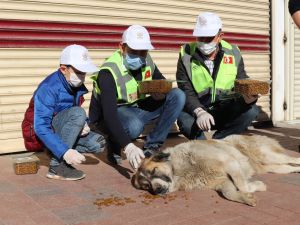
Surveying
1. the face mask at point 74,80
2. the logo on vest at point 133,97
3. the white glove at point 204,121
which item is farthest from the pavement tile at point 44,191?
the white glove at point 204,121

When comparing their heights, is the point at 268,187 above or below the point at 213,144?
below

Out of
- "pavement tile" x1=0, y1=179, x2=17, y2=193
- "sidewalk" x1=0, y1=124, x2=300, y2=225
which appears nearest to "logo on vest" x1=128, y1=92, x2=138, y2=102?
"sidewalk" x1=0, y1=124, x2=300, y2=225

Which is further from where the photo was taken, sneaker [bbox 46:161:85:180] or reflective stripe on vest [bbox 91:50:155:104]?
reflective stripe on vest [bbox 91:50:155:104]

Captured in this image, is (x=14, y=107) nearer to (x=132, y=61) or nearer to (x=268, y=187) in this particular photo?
(x=132, y=61)

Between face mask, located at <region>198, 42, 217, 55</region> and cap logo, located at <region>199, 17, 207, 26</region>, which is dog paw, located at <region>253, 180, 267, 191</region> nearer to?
face mask, located at <region>198, 42, 217, 55</region>

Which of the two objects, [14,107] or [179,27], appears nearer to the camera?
[14,107]

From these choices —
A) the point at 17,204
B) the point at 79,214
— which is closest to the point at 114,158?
the point at 17,204

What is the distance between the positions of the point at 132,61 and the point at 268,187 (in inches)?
79.2

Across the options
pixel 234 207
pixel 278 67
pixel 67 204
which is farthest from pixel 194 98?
pixel 278 67

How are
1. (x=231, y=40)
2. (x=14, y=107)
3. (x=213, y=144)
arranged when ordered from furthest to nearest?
(x=231, y=40), (x=14, y=107), (x=213, y=144)

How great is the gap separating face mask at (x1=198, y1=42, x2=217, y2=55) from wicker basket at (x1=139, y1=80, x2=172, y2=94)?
0.73 meters

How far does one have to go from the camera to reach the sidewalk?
3453mm

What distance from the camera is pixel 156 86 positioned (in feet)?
15.9

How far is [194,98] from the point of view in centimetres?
536
